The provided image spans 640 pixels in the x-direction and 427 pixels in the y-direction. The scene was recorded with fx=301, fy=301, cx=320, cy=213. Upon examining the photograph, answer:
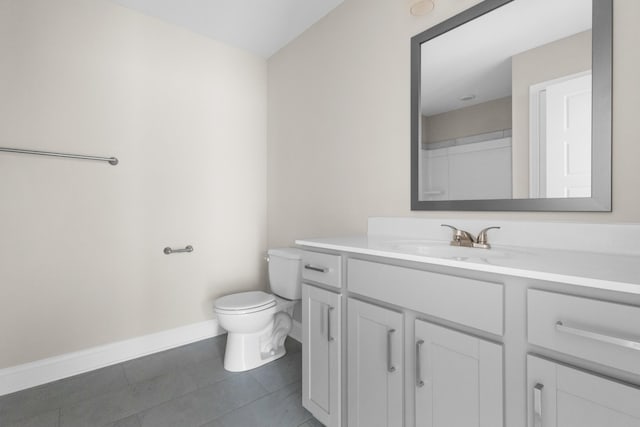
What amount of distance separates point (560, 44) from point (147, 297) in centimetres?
269

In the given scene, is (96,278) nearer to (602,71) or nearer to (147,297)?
(147,297)

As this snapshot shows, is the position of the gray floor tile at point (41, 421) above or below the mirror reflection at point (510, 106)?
below

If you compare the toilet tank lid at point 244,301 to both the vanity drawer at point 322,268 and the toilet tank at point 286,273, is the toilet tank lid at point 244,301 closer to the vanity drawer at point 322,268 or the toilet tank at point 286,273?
the toilet tank at point 286,273

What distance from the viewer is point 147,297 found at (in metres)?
2.18

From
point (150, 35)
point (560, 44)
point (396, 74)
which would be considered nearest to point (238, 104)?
point (150, 35)

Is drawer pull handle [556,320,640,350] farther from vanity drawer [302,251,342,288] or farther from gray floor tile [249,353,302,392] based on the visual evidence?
gray floor tile [249,353,302,392]

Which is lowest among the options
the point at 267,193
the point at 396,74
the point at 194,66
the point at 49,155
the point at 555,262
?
the point at 555,262

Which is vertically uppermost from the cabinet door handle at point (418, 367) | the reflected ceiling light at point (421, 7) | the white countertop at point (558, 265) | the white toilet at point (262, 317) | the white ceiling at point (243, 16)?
the white ceiling at point (243, 16)

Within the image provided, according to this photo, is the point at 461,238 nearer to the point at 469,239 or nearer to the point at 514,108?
the point at 469,239

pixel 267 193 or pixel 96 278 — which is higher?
pixel 267 193

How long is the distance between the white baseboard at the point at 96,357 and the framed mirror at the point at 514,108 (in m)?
1.94

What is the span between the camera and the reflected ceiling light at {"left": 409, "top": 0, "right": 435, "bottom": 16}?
149 cm

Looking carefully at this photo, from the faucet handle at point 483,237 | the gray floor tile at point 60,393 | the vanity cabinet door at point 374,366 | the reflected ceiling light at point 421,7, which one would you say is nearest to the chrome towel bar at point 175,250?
the gray floor tile at point 60,393

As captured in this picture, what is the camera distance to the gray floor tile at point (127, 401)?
1.48m
